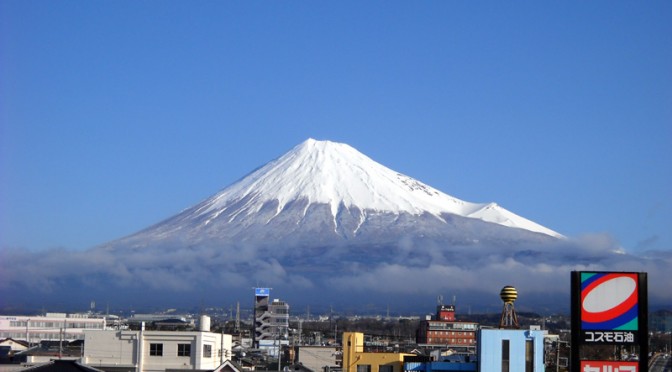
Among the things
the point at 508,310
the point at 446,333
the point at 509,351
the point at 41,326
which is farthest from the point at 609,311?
the point at 446,333

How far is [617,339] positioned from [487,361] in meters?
23.6

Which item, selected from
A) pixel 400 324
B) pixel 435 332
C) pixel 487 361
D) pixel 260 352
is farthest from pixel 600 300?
pixel 400 324

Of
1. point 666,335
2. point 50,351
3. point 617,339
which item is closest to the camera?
point 617,339

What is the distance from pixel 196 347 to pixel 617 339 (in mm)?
24121

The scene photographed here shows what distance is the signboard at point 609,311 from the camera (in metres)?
25.5

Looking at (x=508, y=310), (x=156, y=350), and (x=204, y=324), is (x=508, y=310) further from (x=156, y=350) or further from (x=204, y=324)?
(x=156, y=350)

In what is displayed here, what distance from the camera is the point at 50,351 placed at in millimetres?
58719

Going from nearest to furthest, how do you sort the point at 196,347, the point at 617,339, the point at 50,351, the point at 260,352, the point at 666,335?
the point at 617,339 → the point at 196,347 → the point at 50,351 → the point at 260,352 → the point at 666,335

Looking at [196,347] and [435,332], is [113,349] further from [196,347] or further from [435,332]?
[435,332]

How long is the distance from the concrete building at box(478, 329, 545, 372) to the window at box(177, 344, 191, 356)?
10.9 meters

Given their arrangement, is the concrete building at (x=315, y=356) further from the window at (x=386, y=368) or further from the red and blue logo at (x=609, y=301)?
the red and blue logo at (x=609, y=301)

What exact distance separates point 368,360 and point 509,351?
25.6 feet

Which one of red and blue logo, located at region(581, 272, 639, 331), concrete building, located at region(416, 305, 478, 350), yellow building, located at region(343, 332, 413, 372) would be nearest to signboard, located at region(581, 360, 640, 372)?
red and blue logo, located at region(581, 272, 639, 331)

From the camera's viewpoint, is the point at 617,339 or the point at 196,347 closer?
the point at 617,339
